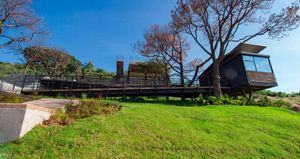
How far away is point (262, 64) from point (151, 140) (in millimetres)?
15856

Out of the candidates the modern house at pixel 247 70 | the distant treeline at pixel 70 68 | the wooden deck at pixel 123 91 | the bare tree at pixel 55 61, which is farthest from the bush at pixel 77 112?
the bare tree at pixel 55 61

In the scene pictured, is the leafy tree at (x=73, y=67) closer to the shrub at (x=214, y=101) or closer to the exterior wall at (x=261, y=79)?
the shrub at (x=214, y=101)

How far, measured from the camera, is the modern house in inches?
614

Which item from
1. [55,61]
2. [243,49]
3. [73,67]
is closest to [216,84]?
[243,49]

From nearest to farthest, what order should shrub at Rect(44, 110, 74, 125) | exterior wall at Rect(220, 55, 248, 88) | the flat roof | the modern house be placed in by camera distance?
shrub at Rect(44, 110, 74, 125) < the modern house < exterior wall at Rect(220, 55, 248, 88) < the flat roof

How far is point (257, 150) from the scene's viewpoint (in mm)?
4691

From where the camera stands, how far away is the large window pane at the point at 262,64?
1631cm

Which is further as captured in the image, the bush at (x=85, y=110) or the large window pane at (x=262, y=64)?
the large window pane at (x=262, y=64)

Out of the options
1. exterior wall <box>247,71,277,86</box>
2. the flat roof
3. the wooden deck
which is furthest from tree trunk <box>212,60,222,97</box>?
the flat roof

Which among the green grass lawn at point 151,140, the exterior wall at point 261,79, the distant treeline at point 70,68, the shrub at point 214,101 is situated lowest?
the green grass lawn at point 151,140

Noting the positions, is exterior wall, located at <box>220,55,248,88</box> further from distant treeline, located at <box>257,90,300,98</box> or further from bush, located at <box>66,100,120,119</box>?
bush, located at <box>66,100,120,119</box>

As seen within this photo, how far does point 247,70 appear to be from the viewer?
15.7m

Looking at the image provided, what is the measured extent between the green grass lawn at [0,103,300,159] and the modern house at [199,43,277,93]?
32.6ft

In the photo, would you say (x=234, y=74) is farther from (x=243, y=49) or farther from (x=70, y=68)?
(x=70, y=68)
